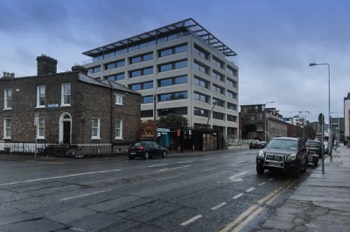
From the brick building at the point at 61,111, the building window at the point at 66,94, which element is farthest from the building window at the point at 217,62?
the building window at the point at 66,94

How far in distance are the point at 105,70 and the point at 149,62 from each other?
1649cm

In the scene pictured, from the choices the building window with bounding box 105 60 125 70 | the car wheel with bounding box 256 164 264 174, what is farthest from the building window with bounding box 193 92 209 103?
the car wheel with bounding box 256 164 264 174

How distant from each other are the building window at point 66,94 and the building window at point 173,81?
46.7 m

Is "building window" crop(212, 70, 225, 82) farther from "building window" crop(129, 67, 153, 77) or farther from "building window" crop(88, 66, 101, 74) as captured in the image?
"building window" crop(88, 66, 101, 74)

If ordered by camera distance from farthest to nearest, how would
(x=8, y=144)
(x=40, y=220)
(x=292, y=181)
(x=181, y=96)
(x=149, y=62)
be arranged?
1. (x=149, y=62)
2. (x=181, y=96)
3. (x=8, y=144)
4. (x=292, y=181)
5. (x=40, y=220)

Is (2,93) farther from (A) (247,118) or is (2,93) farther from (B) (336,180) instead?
(A) (247,118)

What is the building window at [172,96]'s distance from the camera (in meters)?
77.2

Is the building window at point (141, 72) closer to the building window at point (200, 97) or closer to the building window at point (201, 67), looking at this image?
the building window at point (201, 67)

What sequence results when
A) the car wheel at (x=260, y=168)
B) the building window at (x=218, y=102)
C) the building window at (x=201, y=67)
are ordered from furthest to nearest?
the building window at (x=218, y=102) < the building window at (x=201, y=67) < the car wheel at (x=260, y=168)

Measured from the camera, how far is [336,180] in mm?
14953

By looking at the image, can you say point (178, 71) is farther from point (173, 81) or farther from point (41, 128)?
point (41, 128)

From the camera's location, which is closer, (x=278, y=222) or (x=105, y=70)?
(x=278, y=222)

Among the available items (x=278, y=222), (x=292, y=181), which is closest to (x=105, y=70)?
(x=292, y=181)

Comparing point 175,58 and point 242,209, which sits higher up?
point 175,58
